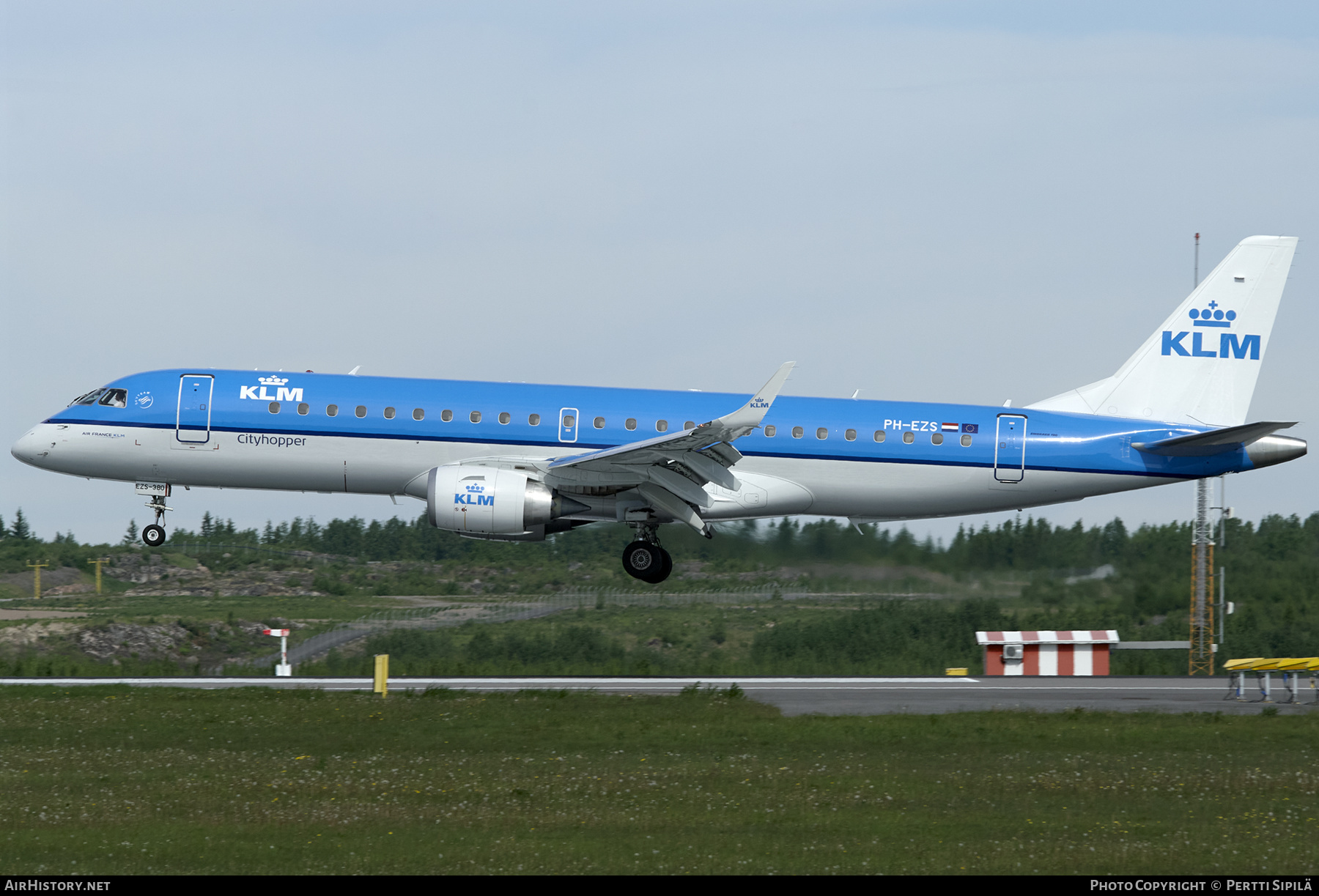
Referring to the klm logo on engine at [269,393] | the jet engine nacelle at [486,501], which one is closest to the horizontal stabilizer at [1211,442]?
the jet engine nacelle at [486,501]

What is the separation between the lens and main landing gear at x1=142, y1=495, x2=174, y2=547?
87.5 feet

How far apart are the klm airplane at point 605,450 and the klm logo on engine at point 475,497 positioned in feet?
1.25

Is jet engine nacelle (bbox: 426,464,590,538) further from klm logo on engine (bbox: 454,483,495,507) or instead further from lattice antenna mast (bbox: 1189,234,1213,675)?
lattice antenna mast (bbox: 1189,234,1213,675)

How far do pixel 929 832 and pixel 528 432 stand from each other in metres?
15.0

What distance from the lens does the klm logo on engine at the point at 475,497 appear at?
24.3 m

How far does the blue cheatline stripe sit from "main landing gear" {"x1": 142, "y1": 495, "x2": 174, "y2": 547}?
1630mm

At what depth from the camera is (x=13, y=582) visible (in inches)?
1751

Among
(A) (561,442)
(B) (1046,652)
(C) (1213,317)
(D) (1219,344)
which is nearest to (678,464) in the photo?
(A) (561,442)

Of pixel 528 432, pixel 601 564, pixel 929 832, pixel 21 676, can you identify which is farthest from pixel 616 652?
pixel 929 832

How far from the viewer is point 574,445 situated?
84.4 ft

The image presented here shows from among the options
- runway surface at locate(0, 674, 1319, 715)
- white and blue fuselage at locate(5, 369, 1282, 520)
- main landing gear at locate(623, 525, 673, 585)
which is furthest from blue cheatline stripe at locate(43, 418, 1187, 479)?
runway surface at locate(0, 674, 1319, 715)

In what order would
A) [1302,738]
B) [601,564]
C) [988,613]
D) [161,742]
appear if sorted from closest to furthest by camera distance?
[161,742], [1302,738], [988,613], [601,564]

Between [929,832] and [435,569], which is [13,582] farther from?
[929,832]

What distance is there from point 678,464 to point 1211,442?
36.0 feet
